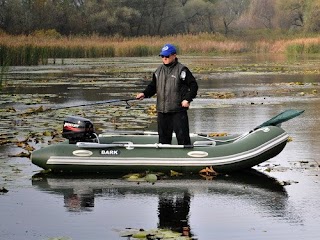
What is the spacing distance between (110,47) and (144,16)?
38.3 m

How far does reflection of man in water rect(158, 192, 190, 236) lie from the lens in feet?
29.2

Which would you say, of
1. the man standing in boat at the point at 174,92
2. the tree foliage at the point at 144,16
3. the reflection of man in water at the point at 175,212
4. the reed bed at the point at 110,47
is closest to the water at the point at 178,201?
the reflection of man in water at the point at 175,212

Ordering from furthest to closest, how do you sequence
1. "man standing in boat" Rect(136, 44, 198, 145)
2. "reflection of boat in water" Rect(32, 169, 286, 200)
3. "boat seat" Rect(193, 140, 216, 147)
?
"boat seat" Rect(193, 140, 216, 147) → "man standing in boat" Rect(136, 44, 198, 145) → "reflection of boat in water" Rect(32, 169, 286, 200)

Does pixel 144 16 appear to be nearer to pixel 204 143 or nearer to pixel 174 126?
pixel 204 143

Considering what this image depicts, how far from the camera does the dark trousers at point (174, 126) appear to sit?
40.8ft

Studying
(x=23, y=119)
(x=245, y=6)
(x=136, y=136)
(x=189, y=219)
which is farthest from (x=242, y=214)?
(x=245, y=6)

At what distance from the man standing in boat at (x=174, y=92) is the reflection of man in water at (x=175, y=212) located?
190 centimetres

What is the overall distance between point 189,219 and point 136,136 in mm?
4046

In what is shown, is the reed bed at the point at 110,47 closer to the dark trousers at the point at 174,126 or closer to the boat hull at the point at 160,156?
the dark trousers at the point at 174,126

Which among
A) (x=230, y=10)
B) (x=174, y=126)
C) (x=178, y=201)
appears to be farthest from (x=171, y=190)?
(x=230, y=10)

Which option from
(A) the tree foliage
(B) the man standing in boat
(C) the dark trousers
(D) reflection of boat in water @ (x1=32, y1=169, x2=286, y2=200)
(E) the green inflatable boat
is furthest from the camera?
(A) the tree foliage

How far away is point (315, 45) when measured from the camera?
218 ft

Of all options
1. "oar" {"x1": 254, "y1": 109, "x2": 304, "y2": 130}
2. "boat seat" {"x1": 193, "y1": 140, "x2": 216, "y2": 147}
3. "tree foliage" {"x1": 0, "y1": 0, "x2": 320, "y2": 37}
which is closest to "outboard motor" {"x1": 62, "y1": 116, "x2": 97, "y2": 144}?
"boat seat" {"x1": 193, "y1": 140, "x2": 216, "y2": 147}

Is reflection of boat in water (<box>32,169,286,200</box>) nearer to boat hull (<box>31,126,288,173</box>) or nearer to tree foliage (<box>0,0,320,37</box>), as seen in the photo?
boat hull (<box>31,126,288,173</box>)
